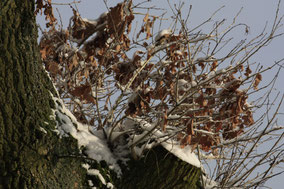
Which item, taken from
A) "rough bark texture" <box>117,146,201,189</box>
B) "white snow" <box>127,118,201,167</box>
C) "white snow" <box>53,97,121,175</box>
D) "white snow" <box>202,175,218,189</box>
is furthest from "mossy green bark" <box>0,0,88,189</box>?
"white snow" <box>202,175,218,189</box>

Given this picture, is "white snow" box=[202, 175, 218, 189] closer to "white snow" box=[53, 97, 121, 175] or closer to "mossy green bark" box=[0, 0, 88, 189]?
"white snow" box=[53, 97, 121, 175]

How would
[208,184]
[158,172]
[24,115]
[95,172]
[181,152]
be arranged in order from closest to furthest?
[24,115] < [95,172] < [158,172] < [181,152] < [208,184]

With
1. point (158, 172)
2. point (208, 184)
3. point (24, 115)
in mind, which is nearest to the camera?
point (24, 115)

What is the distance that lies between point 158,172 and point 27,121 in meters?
1.61

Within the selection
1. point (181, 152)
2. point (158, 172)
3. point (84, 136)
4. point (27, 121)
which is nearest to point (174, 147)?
point (181, 152)

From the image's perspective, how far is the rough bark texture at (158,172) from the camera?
11.3 feet

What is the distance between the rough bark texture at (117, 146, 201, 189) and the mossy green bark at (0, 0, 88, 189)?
0.78m

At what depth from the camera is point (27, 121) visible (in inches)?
101

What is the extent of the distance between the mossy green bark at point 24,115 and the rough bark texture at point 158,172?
2.57 ft

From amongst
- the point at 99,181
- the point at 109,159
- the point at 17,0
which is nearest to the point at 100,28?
the point at 17,0

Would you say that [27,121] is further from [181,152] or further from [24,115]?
[181,152]

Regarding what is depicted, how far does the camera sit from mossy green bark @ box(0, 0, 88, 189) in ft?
8.06

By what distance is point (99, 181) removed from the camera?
123 inches

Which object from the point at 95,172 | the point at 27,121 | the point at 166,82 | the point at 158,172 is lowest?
the point at 95,172
